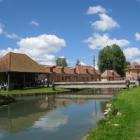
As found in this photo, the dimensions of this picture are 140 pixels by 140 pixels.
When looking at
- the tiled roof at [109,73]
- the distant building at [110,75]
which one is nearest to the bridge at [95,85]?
the distant building at [110,75]

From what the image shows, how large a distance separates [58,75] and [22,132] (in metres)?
94.5

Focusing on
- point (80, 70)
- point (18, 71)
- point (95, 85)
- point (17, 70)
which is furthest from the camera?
point (80, 70)

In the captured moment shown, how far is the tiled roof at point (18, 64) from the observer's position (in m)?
67.7

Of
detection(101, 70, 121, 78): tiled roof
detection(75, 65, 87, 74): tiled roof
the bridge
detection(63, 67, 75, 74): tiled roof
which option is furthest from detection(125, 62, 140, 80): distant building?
the bridge

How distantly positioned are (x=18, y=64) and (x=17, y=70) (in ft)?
11.8

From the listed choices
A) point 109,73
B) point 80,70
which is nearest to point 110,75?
point 109,73

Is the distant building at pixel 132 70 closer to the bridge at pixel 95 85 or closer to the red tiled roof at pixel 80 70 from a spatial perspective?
the red tiled roof at pixel 80 70

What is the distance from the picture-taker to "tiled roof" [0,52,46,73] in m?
67.7

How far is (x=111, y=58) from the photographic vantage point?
128 metres

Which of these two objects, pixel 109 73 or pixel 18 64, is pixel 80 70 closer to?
pixel 109 73

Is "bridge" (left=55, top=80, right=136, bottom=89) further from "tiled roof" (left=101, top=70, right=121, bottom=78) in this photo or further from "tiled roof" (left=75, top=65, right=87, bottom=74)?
"tiled roof" (left=75, top=65, right=87, bottom=74)

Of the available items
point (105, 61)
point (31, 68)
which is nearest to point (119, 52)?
point (105, 61)

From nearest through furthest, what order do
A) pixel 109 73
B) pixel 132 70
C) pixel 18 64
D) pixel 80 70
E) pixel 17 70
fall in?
pixel 17 70 → pixel 18 64 → pixel 109 73 → pixel 80 70 → pixel 132 70

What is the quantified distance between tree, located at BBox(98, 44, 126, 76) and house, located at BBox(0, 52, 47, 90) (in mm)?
55657
